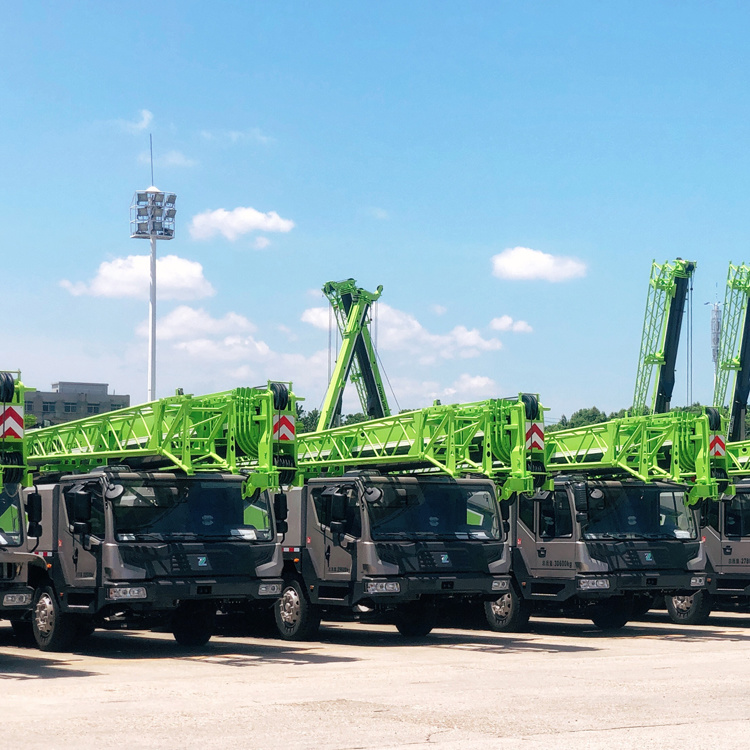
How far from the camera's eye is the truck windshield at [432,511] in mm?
17703

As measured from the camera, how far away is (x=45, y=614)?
54.3 ft

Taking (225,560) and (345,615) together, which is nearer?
(225,560)

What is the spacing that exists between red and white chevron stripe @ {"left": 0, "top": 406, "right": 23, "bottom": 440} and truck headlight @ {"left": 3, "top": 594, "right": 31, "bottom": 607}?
2.00m

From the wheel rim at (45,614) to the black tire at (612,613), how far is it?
330 inches

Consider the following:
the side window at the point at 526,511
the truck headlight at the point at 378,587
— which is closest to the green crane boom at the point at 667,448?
the side window at the point at 526,511

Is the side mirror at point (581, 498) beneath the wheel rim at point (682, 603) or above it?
above

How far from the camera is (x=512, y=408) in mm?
18922

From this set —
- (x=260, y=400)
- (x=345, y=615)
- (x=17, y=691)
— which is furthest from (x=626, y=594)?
(x=17, y=691)

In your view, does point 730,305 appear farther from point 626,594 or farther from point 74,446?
point 74,446

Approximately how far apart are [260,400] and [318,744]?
8.55 m

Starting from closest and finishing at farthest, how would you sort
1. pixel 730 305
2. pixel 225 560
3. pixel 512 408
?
pixel 225 560 → pixel 512 408 → pixel 730 305

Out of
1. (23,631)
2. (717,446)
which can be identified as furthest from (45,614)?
(717,446)

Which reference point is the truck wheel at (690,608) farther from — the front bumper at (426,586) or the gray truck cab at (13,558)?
the gray truck cab at (13,558)

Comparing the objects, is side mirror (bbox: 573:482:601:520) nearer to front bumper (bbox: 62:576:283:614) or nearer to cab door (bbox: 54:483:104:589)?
front bumper (bbox: 62:576:283:614)
